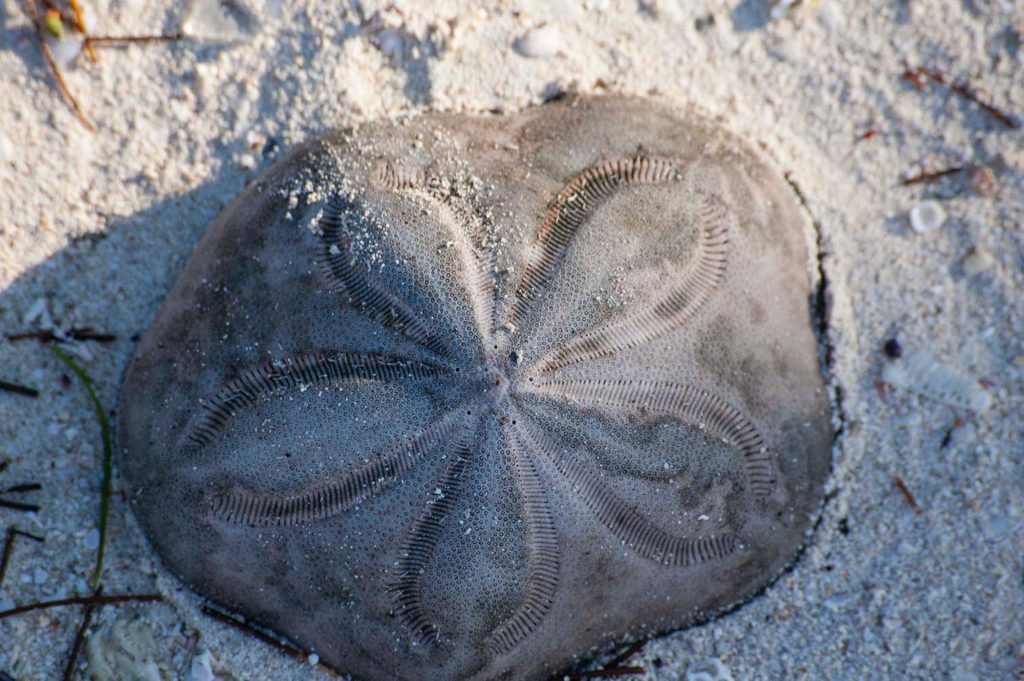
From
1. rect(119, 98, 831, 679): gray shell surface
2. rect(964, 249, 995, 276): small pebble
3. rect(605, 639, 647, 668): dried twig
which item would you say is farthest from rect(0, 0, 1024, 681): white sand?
rect(119, 98, 831, 679): gray shell surface

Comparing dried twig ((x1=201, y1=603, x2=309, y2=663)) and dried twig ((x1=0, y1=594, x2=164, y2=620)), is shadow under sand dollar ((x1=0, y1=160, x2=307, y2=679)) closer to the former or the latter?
dried twig ((x1=0, y1=594, x2=164, y2=620))

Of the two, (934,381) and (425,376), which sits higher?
(425,376)

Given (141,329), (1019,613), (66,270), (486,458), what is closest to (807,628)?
(1019,613)

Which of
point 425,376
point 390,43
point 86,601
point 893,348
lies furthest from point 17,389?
point 893,348

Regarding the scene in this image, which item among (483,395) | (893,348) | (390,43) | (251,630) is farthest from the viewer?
(893,348)

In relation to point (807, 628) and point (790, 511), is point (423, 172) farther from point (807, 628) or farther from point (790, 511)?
point (807, 628)

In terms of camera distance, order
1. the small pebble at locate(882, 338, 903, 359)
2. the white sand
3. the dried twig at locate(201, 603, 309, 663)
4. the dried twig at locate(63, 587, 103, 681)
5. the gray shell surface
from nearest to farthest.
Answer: the gray shell surface
the dried twig at locate(201, 603, 309, 663)
the dried twig at locate(63, 587, 103, 681)
the white sand
the small pebble at locate(882, 338, 903, 359)

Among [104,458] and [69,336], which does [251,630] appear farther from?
[69,336]
